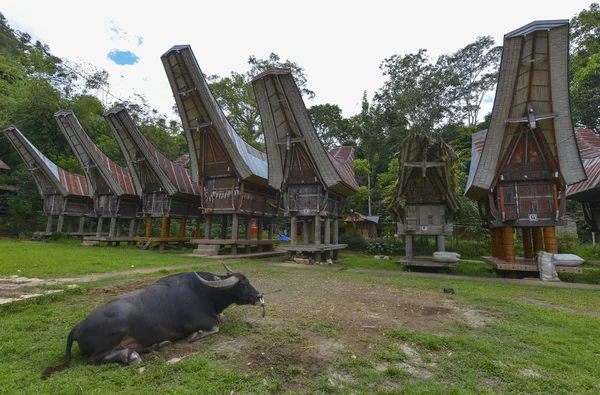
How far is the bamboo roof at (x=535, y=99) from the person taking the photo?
Answer: 937 cm

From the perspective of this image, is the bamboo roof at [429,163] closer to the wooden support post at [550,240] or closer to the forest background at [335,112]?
the wooden support post at [550,240]

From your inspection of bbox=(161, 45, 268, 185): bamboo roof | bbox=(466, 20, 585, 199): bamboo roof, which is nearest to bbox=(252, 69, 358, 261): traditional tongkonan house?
bbox=(161, 45, 268, 185): bamboo roof

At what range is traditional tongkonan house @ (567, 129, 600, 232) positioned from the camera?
1231cm

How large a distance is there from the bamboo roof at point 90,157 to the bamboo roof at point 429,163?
20.0 metres

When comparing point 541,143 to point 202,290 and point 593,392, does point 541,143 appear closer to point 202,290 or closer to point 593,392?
point 593,392

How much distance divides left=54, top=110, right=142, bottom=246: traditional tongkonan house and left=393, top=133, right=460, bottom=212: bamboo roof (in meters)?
18.3

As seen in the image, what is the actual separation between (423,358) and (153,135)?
38.1 metres

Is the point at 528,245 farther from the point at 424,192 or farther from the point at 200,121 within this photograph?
the point at 200,121

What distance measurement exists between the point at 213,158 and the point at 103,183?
37.4 ft

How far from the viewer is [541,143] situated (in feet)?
35.9

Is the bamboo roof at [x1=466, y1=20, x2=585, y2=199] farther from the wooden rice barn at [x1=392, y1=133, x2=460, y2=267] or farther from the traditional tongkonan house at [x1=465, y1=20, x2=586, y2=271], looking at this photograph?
the wooden rice barn at [x1=392, y1=133, x2=460, y2=267]

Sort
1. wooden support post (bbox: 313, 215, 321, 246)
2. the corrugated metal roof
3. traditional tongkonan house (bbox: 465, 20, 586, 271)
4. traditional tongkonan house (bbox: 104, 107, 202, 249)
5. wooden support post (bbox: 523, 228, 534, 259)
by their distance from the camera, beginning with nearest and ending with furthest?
traditional tongkonan house (bbox: 465, 20, 586, 271) < wooden support post (bbox: 523, 228, 534, 259) < wooden support post (bbox: 313, 215, 321, 246) < the corrugated metal roof < traditional tongkonan house (bbox: 104, 107, 202, 249)

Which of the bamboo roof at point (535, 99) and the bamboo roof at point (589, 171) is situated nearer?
the bamboo roof at point (535, 99)

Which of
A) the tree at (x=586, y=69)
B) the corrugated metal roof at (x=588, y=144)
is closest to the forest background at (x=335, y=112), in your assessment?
the tree at (x=586, y=69)
